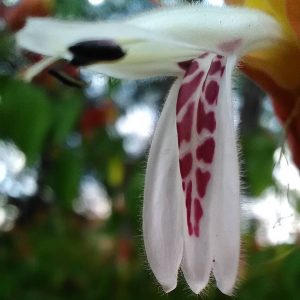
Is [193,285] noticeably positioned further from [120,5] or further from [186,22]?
[120,5]

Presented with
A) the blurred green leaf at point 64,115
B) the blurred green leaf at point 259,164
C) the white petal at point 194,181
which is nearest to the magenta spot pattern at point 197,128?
the white petal at point 194,181

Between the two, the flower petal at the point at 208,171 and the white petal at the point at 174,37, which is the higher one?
the white petal at the point at 174,37

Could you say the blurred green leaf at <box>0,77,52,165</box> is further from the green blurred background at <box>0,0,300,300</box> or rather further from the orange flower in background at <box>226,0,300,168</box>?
the orange flower in background at <box>226,0,300,168</box>

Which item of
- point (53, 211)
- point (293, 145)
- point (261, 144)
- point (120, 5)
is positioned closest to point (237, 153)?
point (293, 145)

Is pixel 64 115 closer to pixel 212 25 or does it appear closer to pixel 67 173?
pixel 67 173

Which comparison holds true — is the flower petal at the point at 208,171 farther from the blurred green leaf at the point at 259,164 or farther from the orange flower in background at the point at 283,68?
the blurred green leaf at the point at 259,164

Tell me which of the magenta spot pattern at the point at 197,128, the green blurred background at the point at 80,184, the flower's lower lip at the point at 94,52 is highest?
the flower's lower lip at the point at 94,52

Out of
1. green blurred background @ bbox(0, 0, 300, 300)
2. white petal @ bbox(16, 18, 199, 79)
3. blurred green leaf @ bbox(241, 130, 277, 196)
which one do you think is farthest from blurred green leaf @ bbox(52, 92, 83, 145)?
white petal @ bbox(16, 18, 199, 79)
